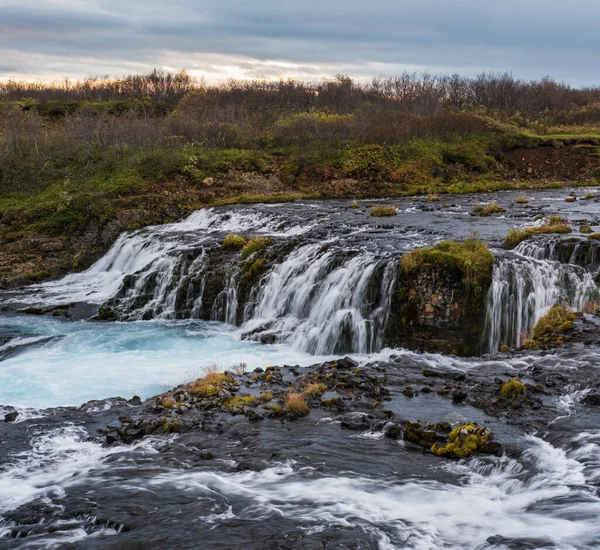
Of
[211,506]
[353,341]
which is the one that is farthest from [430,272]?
[211,506]

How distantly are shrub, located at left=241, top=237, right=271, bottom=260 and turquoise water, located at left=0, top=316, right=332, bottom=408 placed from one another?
322 centimetres

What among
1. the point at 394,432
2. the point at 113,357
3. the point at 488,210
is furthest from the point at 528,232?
the point at 113,357

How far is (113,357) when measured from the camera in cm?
1773

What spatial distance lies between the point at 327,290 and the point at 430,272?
3.45 m

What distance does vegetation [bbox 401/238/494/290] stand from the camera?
1655cm

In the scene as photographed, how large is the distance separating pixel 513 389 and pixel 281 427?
14.6 feet

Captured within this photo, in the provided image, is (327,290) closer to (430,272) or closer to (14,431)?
(430,272)

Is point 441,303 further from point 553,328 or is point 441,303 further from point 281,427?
point 281,427

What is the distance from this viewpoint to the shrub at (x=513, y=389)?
11.4 metres

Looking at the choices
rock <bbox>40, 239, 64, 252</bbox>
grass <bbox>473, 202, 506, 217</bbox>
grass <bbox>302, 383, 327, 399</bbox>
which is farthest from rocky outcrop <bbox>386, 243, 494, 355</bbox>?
rock <bbox>40, 239, 64, 252</bbox>

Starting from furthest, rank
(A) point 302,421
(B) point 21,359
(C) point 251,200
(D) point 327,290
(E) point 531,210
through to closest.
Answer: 1. (C) point 251,200
2. (E) point 531,210
3. (D) point 327,290
4. (B) point 21,359
5. (A) point 302,421

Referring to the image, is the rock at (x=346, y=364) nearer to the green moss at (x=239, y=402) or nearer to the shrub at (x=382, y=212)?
the green moss at (x=239, y=402)

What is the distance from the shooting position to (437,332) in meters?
16.2

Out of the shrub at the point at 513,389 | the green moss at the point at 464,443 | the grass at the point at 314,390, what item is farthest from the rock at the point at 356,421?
the shrub at the point at 513,389
